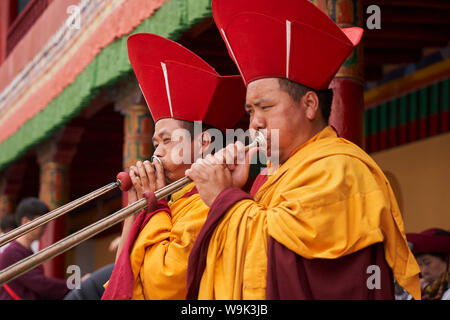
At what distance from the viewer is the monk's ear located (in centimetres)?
229

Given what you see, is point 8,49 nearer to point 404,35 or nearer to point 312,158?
point 404,35

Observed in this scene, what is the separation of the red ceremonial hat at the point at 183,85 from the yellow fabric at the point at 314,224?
718 mm

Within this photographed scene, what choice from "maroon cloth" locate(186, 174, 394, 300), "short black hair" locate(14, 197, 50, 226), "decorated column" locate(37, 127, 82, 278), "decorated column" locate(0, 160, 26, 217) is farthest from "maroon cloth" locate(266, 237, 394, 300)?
"decorated column" locate(0, 160, 26, 217)

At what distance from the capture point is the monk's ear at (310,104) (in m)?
2.29

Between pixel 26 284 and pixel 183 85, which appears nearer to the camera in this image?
pixel 183 85

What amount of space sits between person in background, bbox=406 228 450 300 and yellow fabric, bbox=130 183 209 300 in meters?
2.45

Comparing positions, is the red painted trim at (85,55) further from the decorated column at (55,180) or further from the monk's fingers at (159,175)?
the monk's fingers at (159,175)

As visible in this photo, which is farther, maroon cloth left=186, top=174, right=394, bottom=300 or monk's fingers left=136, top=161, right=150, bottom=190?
monk's fingers left=136, top=161, right=150, bottom=190

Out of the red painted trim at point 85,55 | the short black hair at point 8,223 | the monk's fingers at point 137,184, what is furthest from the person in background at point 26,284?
the monk's fingers at point 137,184

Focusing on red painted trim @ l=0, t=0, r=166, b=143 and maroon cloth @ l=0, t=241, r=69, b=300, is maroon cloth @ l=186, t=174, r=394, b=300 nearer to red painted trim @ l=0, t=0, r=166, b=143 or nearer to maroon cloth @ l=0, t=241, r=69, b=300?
red painted trim @ l=0, t=0, r=166, b=143

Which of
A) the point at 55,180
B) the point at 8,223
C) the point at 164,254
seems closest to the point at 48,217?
the point at 164,254

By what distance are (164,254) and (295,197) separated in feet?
1.78

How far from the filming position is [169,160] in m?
2.68

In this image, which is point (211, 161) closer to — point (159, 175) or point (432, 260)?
point (159, 175)
